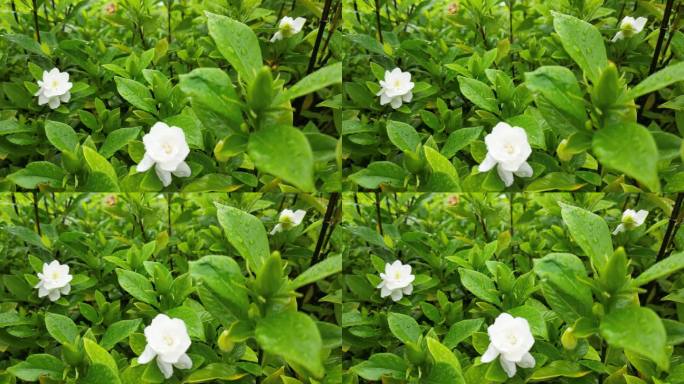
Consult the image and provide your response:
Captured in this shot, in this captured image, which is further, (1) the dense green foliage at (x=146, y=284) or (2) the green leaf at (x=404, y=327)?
(2) the green leaf at (x=404, y=327)

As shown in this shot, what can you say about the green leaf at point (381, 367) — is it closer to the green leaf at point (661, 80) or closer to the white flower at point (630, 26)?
the green leaf at point (661, 80)

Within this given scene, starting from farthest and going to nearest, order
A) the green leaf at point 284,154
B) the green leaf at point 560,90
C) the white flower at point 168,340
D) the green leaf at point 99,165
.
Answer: the green leaf at point 99,165, the white flower at point 168,340, the green leaf at point 560,90, the green leaf at point 284,154

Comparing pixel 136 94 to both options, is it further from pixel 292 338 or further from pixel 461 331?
pixel 461 331

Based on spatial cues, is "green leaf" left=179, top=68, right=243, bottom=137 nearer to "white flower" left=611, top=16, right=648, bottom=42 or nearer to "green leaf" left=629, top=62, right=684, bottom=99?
"green leaf" left=629, top=62, right=684, bottom=99

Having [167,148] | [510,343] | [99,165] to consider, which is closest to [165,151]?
[167,148]

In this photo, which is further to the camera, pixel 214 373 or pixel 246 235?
pixel 214 373

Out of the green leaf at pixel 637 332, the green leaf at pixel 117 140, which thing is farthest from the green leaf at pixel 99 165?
the green leaf at pixel 637 332

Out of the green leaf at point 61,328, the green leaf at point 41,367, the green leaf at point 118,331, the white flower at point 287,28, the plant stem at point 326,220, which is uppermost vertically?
the white flower at point 287,28
